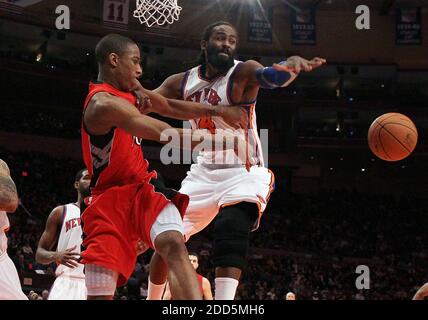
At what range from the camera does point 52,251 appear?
595 cm

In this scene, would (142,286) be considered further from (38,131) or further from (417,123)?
(417,123)


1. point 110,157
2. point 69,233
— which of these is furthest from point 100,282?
point 69,233

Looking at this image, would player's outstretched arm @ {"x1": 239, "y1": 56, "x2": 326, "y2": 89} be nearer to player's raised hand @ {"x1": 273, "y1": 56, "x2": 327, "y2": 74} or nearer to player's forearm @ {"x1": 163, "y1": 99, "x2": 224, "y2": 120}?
player's raised hand @ {"x1": 273, "y1": 56, "x2": 327, "y2": 74}

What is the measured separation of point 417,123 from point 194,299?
916 inches

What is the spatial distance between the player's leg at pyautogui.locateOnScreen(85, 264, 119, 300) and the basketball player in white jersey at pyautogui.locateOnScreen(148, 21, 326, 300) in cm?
95

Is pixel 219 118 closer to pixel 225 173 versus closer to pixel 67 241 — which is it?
pixel 225 173

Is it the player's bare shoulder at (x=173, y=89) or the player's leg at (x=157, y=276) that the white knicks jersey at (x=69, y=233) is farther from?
the player's bare shoulder at (x=173, y=89)

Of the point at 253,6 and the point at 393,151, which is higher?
the point at 253,6

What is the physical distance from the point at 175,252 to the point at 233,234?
961mm

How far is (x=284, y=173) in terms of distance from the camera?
80.7 feet

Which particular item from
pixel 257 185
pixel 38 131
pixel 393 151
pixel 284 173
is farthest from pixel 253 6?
pixel 257 185

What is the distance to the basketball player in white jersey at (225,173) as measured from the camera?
14.6ft

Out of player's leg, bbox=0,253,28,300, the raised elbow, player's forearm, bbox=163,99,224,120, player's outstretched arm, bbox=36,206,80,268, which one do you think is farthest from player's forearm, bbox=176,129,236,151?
player's outstretched arm, bbox=36,206,80,268

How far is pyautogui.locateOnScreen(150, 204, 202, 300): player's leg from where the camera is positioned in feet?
11.4
